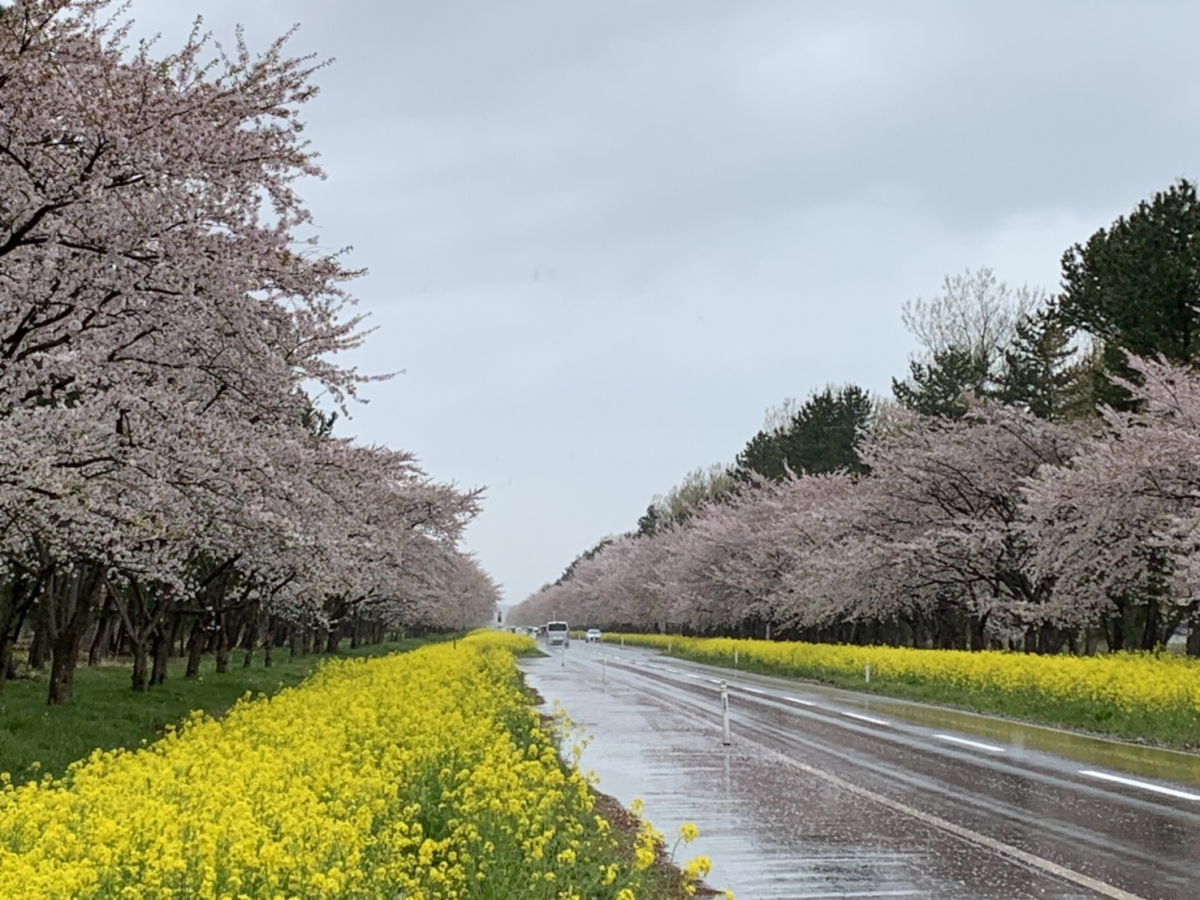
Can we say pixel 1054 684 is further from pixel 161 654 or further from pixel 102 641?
pixel 102 641

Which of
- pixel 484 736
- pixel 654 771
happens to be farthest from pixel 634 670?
pixel 484 736

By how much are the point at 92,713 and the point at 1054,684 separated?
1914 cm

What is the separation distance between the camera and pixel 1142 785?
13.2 metres

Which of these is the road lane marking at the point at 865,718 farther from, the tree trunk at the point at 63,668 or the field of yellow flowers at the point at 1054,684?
the tree trunk at the point at 63,668

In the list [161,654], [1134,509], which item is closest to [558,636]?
[161,654]

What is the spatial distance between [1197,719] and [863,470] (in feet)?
150

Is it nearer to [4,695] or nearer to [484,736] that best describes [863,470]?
[4,695]

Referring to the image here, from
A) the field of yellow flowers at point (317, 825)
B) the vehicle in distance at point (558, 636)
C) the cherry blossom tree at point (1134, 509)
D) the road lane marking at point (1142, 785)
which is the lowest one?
the vehicle in distance at point (558, 636)

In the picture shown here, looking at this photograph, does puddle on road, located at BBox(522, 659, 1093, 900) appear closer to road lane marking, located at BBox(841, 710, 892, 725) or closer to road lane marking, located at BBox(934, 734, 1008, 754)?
road lane marking, located at BBox(934, 734, 1008, 754)

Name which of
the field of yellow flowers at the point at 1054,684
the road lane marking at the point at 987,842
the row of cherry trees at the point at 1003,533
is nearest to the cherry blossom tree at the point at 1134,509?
the row of cherry trees at the point at 1003,533

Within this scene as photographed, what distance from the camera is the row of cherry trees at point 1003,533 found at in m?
26.0

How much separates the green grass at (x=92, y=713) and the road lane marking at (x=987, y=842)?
331 inches

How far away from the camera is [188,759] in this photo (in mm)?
10148

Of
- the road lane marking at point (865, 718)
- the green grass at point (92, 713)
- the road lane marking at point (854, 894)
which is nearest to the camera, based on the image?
the road lane marking at point (854, 894)
